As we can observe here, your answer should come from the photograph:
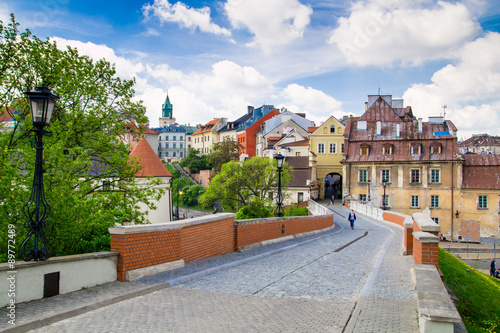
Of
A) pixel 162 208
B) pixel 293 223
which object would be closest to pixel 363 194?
pixel 162 208

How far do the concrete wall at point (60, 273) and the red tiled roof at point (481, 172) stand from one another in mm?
50360

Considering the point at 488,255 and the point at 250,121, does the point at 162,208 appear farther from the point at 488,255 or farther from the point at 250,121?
the point at 250,121

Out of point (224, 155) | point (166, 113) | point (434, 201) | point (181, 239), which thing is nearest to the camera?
point (181, 239)

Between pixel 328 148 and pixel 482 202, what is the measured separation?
2094cm

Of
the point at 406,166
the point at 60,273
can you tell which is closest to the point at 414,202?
the point at 406,166

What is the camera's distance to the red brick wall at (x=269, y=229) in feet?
46.9

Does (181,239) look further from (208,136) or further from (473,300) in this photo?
(208,136)

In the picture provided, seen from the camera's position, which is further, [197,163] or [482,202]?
[197,163]

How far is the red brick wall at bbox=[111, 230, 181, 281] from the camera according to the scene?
27.7 ft

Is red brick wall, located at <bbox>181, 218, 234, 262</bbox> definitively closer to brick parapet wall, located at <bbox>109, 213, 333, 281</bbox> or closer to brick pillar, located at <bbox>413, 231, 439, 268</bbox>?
brick parapet wall, located at <bbox>109, 213, 333, 281</bbox>

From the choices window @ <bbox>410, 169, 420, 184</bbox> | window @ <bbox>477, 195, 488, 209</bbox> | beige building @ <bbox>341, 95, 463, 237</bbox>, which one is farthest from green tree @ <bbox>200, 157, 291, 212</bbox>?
window @ <bbox>477, 195, 488, 209</bbox>

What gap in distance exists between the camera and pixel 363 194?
176 ft

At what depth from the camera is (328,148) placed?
6050 cm

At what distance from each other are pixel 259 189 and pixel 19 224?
39.3 meters
